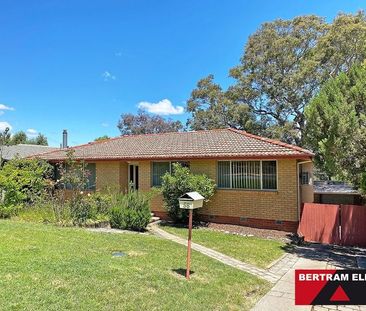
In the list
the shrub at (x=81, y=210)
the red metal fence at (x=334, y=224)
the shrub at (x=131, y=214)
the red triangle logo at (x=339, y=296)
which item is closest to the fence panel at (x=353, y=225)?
the red metal fence at (x=334, y=224)

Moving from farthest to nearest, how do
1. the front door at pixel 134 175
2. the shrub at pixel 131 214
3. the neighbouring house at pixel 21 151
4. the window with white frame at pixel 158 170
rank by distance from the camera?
the neighbouring house at pixel 21 151
the front door at pixel 134 175
the window with white frame at pixel 158 170
the shrub at pixel 131 214

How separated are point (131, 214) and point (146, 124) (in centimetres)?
4018

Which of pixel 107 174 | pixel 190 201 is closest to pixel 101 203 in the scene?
pixel 107 174

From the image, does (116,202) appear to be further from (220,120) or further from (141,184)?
(220,120)

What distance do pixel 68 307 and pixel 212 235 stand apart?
27.6ft

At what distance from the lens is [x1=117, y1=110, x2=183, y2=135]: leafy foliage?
5175 centimetres

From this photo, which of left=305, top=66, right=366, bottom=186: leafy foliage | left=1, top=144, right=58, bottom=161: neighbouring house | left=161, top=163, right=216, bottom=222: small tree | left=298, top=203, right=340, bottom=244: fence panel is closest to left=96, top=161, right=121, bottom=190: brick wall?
left=161, top=163, right=216, bottom=222: small tree

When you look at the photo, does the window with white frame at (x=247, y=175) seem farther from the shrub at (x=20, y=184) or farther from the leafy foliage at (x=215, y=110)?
the leafy foliage at (x=215, y=110)

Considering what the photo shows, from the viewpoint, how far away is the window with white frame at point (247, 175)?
46.4 ft

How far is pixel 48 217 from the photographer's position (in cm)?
1341

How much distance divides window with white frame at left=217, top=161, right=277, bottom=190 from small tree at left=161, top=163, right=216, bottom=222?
29.3 inches

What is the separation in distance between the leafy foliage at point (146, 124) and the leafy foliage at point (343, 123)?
41.5 metres

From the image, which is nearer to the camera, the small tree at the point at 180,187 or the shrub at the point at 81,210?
the shrub at the point at 81,210

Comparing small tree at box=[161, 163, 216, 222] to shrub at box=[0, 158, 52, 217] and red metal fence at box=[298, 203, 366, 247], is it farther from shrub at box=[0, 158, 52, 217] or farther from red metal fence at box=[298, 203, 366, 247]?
shrub at box=[0, 158, 52, 217]
